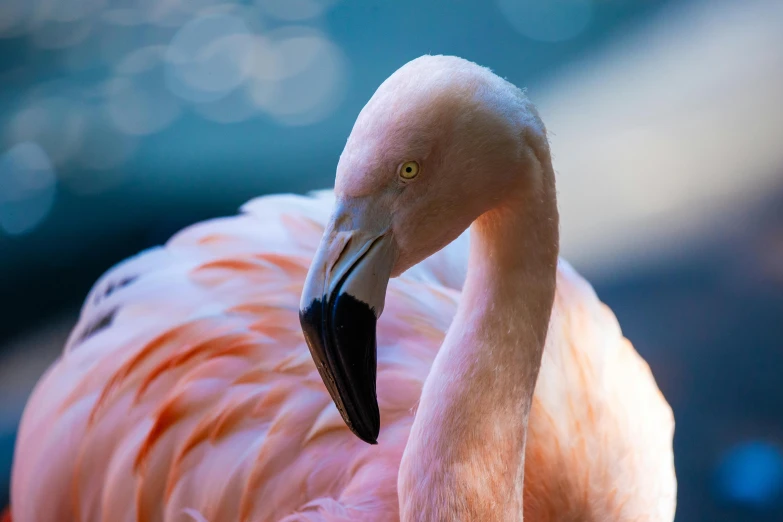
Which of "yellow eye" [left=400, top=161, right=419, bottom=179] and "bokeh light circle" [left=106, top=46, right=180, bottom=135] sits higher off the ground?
"yellow eye" [left=400, top=161, right=419, bottom=179]

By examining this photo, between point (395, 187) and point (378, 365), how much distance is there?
53cm

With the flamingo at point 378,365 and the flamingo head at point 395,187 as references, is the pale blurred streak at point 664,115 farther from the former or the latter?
the flamingo head at point 395,187

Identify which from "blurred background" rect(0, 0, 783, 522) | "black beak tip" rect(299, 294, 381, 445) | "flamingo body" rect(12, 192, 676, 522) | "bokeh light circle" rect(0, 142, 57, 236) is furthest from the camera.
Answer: "bokeh light circle" rect(0, 142, 57, 236)

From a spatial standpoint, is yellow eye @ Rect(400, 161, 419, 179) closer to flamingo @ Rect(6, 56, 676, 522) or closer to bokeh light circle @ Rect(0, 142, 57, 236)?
flamingo @ Rect(6, 56, 676, 522)

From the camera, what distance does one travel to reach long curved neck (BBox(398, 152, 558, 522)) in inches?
33.0

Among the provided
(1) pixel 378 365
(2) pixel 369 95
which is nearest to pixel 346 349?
(1) pixel 378 365

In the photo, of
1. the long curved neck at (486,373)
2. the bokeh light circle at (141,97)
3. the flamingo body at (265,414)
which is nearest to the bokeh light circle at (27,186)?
the bokeh light circle at (141,97)

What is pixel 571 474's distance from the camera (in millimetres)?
1124

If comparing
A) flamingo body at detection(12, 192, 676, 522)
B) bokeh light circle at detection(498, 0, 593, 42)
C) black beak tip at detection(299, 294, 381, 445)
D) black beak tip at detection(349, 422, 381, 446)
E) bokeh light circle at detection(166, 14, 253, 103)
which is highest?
bokeh light circle at detection(498, 0, 593, 42)

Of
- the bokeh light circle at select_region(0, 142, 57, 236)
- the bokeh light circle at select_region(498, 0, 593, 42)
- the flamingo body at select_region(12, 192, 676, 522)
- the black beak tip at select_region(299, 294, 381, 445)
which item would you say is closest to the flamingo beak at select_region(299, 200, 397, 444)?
the black beak tip at select_region(299, 294, 381, 445)

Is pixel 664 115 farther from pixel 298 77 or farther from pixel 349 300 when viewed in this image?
pixel 349 300

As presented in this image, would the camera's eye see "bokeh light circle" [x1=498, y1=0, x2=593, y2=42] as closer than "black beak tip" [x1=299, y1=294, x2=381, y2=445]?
No

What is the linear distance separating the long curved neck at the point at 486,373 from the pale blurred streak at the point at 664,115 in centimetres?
118

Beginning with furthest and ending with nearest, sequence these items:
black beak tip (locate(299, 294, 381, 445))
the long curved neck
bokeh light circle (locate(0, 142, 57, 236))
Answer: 1. bokeh light circle (locate(0, 142, 57, 236))
2. the long curved neck
3. black beak tip (locate(299, 294, 381, 445))
